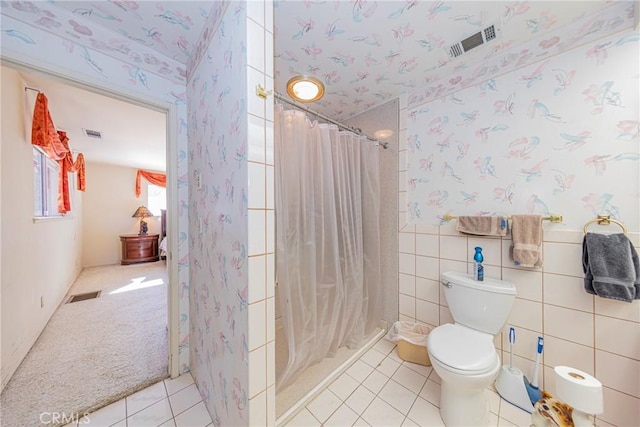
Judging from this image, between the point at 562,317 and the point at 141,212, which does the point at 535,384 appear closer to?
the point at 562,317

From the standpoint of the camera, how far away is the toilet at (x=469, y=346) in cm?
108

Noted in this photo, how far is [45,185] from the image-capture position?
2.57 metres

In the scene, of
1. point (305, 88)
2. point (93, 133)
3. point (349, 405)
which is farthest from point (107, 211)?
point (349, 405)

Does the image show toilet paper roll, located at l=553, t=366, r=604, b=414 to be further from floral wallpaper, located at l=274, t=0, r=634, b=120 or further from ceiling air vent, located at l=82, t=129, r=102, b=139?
ceiling air vent, located at l=82, t=129, r=102, b=139

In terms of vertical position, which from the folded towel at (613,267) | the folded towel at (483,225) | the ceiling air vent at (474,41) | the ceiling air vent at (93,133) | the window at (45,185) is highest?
the ceiling air vent at (93,133)

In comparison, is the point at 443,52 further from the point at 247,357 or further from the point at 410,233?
the point at 247,357

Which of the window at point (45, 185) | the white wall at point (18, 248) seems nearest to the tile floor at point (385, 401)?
the white wall at point (18, 248)

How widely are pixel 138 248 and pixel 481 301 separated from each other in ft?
19.0

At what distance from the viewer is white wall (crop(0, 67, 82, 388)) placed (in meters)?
1.41

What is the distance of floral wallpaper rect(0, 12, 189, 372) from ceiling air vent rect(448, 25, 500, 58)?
72.0 inches

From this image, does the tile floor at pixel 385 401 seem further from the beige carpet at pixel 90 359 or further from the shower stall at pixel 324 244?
the beige carpet at pixel 90 359

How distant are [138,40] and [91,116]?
1.71 metres

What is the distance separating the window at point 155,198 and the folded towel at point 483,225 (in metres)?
6.10

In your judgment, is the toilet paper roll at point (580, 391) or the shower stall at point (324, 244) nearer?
the toilet paper roll at point (580, 391)
